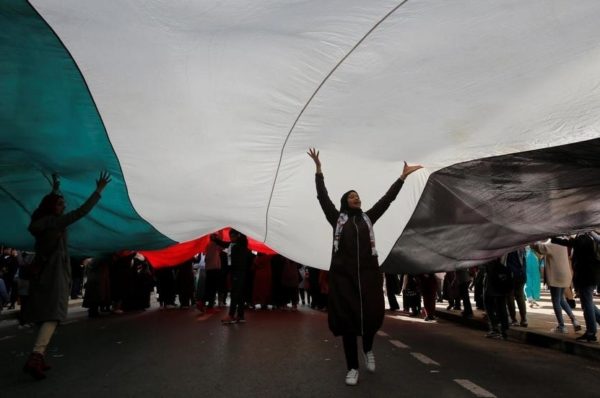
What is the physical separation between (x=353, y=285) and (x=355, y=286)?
0.8 inches

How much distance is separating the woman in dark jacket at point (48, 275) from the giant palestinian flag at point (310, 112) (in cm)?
89

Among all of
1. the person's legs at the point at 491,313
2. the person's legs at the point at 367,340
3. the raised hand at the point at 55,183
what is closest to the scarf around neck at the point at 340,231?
the person's legs at the point at 367,340

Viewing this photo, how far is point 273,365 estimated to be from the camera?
5.96m

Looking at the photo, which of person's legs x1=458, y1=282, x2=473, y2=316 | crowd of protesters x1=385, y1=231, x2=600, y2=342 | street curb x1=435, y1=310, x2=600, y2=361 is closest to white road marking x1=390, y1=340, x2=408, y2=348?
crowd of protesters x1=385, y1=231, x2=600, y2=342

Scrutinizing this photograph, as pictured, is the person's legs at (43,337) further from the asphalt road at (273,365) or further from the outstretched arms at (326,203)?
the outstretched arms at (326,203)

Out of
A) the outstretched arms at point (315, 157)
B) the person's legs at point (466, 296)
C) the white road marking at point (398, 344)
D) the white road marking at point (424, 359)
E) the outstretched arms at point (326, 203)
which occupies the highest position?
the outstretched arms at point (315, 157)

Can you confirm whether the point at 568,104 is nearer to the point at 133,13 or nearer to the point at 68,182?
the point at 133,13

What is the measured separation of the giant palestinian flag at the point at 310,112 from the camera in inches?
160

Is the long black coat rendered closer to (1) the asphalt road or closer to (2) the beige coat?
(1) the asphalt road

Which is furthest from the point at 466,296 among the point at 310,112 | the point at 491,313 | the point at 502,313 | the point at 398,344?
the point at 310,112

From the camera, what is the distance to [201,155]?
621cm

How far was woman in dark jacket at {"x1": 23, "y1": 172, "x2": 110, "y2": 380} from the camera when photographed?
523cm

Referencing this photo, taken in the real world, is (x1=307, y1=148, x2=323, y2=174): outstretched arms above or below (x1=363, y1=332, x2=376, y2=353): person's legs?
above

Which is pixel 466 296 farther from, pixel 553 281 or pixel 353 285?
pixel 353 285
